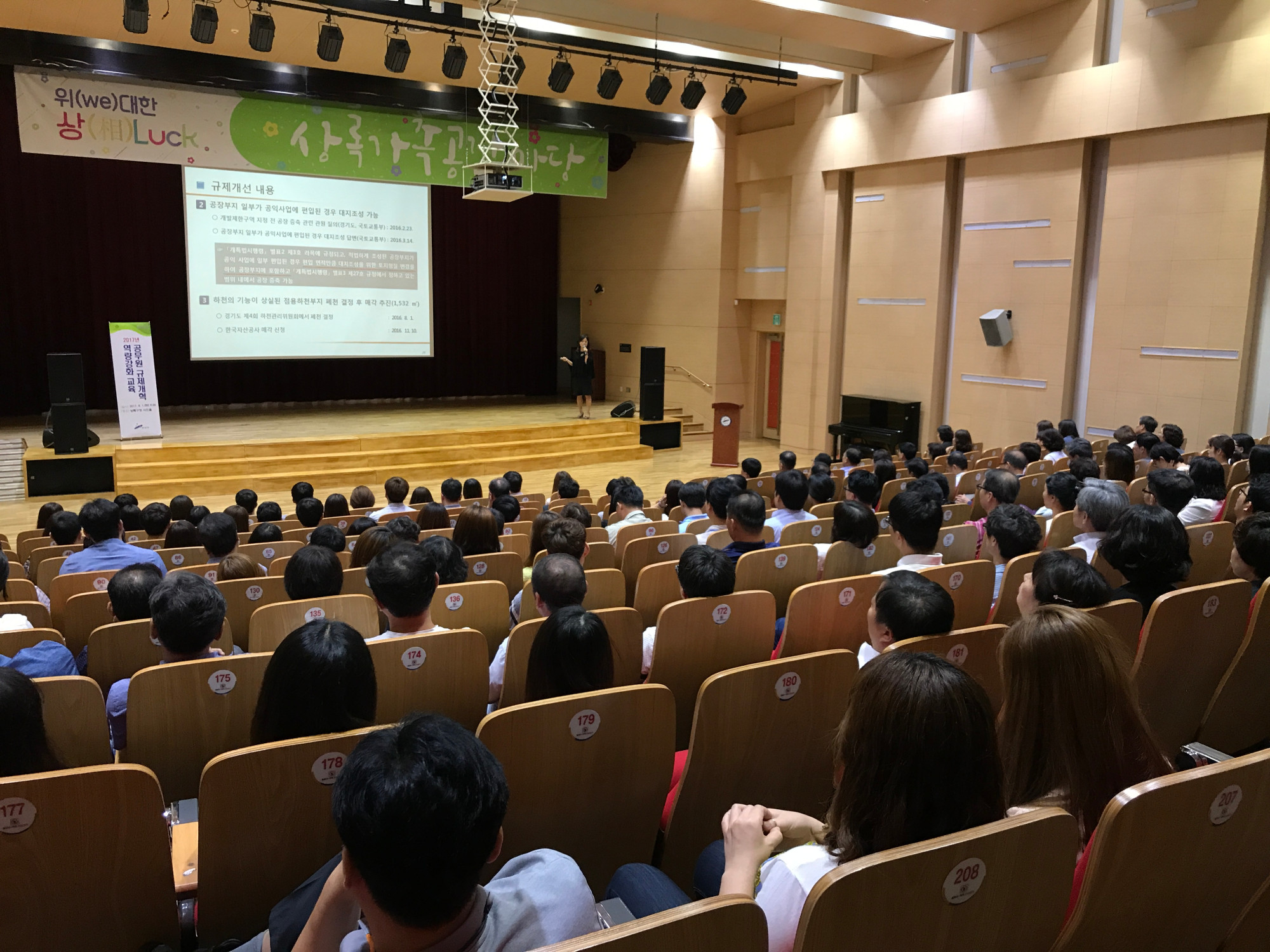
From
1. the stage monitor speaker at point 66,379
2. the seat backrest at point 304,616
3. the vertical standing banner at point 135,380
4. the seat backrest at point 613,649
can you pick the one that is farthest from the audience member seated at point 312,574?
the vertical standing banner at point 135,380

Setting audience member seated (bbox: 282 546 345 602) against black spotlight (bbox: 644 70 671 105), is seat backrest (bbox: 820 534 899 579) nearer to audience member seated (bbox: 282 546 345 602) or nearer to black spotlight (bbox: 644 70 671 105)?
audience member seated (bbox: 282 546 345 602)

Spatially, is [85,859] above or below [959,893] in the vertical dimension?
below

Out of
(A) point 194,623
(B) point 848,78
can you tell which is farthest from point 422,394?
(A) point 194,623

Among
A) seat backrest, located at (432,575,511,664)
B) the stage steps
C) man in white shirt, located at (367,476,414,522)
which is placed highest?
seat backrest, located at (432,575,511,664)

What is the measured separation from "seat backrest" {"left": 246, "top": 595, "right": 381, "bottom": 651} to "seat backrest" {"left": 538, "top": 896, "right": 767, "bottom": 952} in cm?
201

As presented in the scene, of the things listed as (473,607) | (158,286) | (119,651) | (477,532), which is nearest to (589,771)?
(473,607)

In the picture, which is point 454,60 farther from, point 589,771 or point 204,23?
point 589,771

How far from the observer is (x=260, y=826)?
5.51 ft

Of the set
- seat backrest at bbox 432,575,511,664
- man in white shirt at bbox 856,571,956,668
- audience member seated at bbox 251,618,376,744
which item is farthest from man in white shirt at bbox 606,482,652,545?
audience member seated at bbox 251,618,376,744

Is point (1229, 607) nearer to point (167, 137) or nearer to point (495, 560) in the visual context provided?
point (495, 560)

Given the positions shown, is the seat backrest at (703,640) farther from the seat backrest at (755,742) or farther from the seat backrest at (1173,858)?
the seat backrest at (1173,858)

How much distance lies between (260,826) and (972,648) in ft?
5.72

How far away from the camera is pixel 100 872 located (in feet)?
5.18

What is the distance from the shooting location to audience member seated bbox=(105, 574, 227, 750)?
96.7 inches
